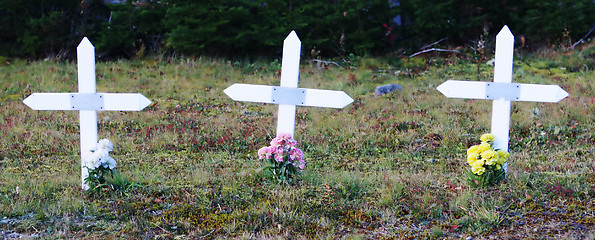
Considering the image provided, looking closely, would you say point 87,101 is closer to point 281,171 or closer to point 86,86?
point 86,86

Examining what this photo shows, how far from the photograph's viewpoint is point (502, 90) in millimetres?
5414

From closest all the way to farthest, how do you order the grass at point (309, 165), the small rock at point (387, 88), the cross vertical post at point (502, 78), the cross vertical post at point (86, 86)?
the grass at point (309, 165)
the cross vertical post at point (86, 86)
the cross vertical post at point (502, 78)
the small rock at point (387, 88)

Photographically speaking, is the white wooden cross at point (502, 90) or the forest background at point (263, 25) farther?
the forest background at point (263, 25)

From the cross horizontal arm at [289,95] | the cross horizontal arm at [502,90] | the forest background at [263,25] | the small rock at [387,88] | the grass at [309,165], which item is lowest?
the grass at [309,165]

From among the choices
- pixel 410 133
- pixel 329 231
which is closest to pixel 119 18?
pixel 410 133

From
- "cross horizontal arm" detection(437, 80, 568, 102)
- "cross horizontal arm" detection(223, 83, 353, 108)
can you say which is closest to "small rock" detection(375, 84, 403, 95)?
"cross horizontal arm" detection(437, 80, 568, 102)

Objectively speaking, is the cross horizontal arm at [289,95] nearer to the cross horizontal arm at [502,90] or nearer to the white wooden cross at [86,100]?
the white wooden cross at [86,100]

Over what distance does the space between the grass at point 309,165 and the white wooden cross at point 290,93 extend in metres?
0.72

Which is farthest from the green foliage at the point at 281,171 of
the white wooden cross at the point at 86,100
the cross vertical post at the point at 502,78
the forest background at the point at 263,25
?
the forest background at the point at 263,25

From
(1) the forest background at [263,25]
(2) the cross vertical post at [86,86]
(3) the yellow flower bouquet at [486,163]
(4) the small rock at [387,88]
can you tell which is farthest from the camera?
(1) the forest background at [263,25]

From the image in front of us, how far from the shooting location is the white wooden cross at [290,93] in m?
5.39

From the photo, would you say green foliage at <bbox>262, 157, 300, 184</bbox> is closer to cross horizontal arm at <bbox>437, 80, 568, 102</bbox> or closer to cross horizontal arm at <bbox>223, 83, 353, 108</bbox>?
cross horizontal arm at <bbox>223, 83, 353, 108</bbox>

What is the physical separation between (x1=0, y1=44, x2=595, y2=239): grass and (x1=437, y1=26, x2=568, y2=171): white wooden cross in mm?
534

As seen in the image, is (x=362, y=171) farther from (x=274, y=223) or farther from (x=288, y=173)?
(x=274, y=223)
